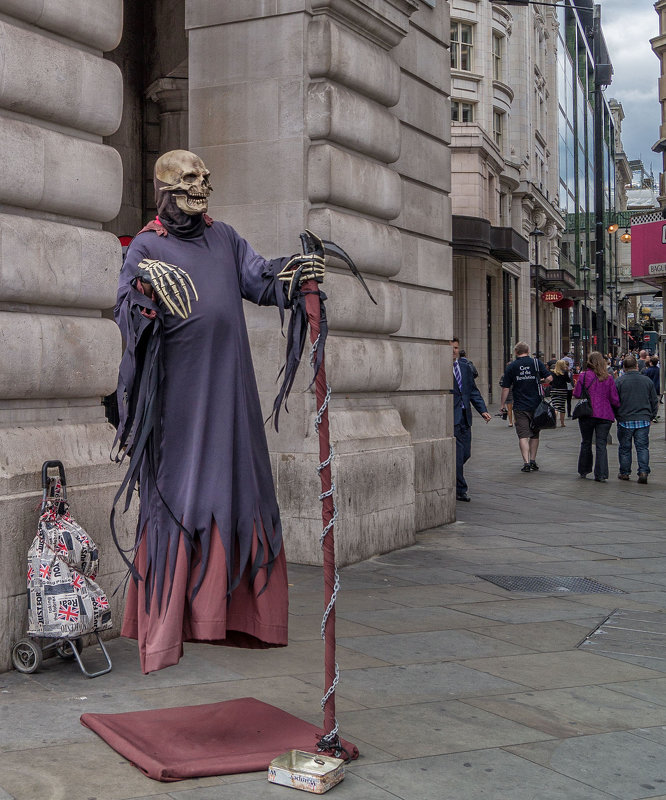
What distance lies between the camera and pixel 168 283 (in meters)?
3.76

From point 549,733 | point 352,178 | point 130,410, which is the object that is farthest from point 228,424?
point 352,178

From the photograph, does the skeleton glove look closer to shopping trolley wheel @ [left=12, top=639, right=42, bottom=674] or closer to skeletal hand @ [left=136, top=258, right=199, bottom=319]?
skeletal hand @ [left=136, top=258, right=199, bottom=319]

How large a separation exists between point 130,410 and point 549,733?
205 cm

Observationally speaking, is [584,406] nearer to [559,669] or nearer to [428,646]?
[428,646]

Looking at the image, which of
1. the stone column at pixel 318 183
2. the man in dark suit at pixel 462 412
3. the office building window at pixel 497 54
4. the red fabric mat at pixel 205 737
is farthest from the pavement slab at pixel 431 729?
the office building window at pixel 497 54

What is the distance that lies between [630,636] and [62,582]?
3.13 meters

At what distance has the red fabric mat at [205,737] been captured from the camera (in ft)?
11.6

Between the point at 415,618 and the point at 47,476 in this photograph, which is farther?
the point at 415,618

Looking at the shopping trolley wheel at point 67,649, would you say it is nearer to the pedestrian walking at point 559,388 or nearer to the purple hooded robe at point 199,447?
the purple hooded robe at point 199,447

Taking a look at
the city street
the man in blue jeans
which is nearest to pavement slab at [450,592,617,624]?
the city street

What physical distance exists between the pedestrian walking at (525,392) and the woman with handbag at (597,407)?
0.80m

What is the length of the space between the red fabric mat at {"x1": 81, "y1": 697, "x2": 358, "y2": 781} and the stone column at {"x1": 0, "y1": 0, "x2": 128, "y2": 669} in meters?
1.10

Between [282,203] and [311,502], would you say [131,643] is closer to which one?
[311,502]

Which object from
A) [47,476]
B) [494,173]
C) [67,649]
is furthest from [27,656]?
[494,173]
